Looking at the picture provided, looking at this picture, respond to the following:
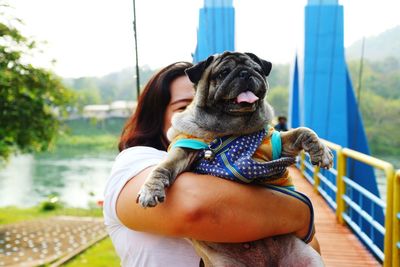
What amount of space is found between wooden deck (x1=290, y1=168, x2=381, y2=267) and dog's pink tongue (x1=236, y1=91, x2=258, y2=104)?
251 centimetres

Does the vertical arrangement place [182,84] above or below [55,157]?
above

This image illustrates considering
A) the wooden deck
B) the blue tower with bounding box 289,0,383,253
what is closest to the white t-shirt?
the wooden deck

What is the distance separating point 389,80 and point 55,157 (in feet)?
103

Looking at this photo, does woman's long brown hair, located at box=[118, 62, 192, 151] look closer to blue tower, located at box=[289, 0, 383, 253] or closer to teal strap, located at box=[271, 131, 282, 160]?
teal strap, located at box=[271, 131, 282, 160]

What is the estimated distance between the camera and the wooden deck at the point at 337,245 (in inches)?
135

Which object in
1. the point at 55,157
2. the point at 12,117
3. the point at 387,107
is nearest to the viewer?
the point at 12,117

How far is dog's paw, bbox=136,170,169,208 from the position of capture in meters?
1.03

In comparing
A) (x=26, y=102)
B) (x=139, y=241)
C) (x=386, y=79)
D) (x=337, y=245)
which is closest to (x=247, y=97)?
(x=139, y=241)

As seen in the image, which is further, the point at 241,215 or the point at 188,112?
the point at 188,112

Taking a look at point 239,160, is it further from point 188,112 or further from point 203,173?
point 188,112

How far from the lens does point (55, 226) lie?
11992mm

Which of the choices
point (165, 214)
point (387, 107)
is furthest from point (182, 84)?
point (387, 107)

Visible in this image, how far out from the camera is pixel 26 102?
9.66m

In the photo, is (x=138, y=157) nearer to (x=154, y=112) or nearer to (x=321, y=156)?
(x=154, y=112)
